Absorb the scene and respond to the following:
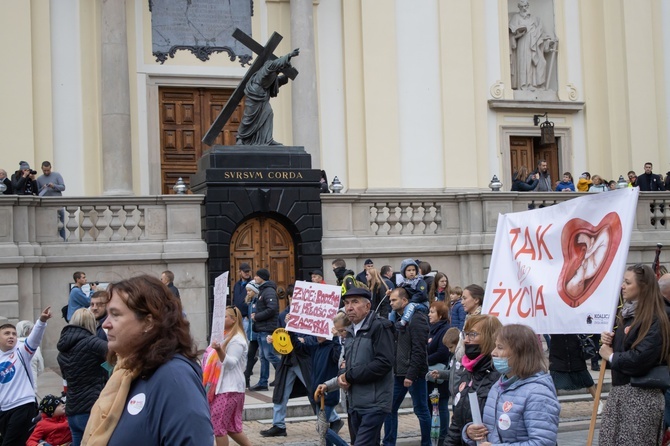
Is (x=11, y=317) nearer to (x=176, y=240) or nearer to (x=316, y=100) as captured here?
(x=176, y=240)

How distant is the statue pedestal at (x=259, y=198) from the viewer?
800 inches

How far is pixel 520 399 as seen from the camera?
237 inches

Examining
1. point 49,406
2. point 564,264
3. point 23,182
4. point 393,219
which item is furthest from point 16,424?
point 393,219

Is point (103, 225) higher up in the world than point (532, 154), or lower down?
lower down

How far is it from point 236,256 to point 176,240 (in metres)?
1.18

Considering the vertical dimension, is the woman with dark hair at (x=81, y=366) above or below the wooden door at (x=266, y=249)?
below

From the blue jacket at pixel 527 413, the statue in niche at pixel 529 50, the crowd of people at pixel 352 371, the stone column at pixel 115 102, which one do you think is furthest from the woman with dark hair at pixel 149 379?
the statue in niche at pixel 529 50

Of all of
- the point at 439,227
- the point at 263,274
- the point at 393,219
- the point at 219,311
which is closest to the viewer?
the point at 219,311

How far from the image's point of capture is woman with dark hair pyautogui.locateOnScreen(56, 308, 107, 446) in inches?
366

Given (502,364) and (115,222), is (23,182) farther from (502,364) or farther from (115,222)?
(502,364)

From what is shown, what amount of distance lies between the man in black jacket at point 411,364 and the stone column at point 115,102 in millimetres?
14192

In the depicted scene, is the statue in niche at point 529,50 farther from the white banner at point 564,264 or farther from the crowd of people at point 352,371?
the white banner at point 564,264

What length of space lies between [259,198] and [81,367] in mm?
11371

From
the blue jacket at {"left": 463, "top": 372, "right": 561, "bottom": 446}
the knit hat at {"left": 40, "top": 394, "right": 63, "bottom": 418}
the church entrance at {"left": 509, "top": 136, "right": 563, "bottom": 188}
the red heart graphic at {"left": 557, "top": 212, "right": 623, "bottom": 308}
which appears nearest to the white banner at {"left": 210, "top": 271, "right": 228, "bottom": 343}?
the knit hat at {"left": 40, "top": 394, "right": 63, "bottom": 418}
